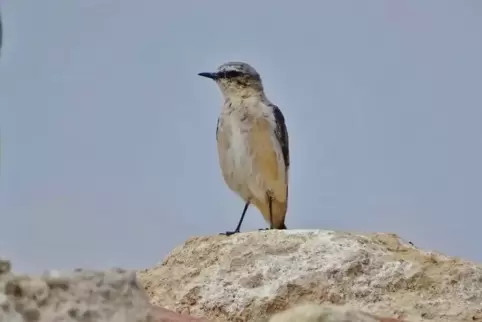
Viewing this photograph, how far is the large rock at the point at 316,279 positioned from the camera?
230 centimetres

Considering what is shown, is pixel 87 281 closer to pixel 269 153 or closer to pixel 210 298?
pixel 210 298

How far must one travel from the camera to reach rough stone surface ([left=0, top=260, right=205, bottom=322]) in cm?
120

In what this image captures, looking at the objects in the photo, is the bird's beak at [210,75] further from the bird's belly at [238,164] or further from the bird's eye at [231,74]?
the bird's belly at [238,164]

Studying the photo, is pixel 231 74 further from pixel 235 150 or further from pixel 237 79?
pixel 235 150

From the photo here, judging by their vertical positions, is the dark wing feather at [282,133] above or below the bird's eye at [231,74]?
below

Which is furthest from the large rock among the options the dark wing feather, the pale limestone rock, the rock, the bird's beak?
the bird's beak

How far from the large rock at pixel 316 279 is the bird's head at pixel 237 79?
1797mm

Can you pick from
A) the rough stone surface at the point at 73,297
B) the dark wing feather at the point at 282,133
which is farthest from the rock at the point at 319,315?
the dark wing feather at the point at 282,133

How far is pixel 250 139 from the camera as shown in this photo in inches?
167

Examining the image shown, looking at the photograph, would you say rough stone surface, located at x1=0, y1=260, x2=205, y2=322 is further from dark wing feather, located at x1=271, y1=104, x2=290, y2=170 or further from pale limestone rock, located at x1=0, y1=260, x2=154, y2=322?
dark wing feather, located at x1=271, y1=104, x2=290, y2=170

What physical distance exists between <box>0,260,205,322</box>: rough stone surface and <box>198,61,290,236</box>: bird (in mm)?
2869

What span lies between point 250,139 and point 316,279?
194 cm

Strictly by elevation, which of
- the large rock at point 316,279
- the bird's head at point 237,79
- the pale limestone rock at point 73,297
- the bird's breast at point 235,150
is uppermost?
the bird's head at point 237,79

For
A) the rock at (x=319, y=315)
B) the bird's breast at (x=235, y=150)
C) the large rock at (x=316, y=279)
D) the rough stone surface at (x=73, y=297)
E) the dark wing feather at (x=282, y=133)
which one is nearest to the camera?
the rough stone surface at (x=73, y=297)
